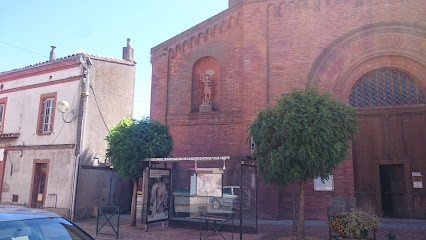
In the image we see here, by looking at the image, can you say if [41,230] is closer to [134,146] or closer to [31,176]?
[134,146]

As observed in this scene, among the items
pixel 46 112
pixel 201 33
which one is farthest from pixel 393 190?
pixel 46 112

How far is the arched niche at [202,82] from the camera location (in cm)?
1730

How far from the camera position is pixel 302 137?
9.75 m

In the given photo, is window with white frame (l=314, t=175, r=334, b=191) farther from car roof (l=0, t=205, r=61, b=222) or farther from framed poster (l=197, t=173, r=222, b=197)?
car roof (l=0, t=205, r=61, b=222)

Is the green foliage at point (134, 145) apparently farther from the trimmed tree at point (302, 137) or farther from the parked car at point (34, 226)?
A: the parked car at point (34, 226)

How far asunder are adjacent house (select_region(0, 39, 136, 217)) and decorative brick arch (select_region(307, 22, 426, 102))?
35.5 ft

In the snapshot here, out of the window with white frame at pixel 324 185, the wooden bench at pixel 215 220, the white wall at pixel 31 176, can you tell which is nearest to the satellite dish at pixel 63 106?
the white wall at pixel 31 176

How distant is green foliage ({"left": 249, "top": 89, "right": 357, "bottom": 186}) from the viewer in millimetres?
9727

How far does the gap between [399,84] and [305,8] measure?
5.17 m

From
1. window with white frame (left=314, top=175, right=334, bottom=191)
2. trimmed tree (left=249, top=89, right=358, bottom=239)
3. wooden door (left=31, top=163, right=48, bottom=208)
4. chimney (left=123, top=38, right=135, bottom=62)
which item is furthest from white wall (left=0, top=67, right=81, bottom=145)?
window with white frame (left=314, top=175, right=334, bottom=191)

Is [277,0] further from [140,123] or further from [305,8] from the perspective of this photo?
[140,123]

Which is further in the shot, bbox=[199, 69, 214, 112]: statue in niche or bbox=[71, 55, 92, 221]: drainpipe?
bbox=[199, 69, 214, 112]: statue in niche

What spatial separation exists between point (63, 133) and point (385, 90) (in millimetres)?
15249

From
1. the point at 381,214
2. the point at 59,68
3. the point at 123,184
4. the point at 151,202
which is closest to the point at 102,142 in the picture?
the point at 123,184
